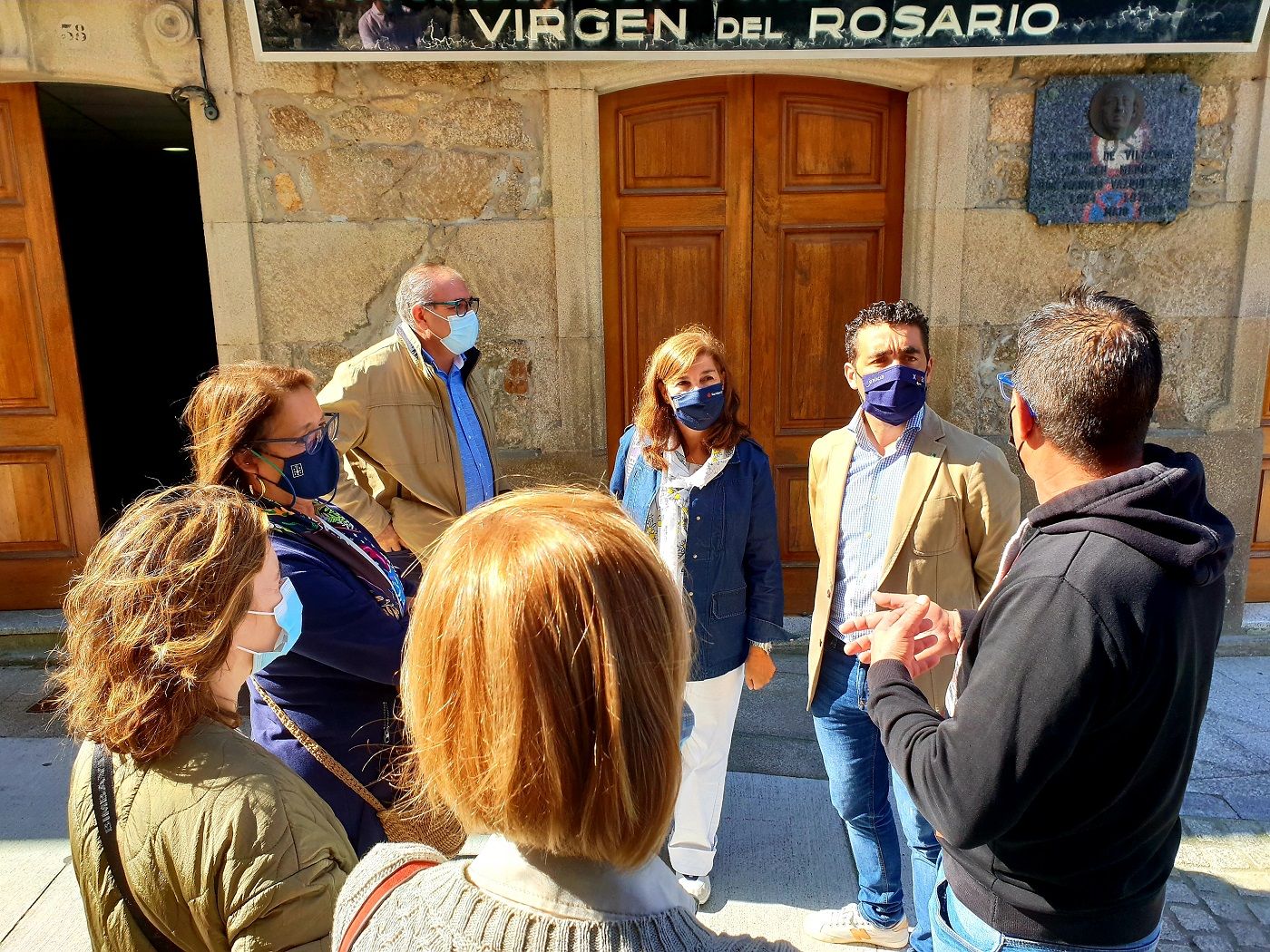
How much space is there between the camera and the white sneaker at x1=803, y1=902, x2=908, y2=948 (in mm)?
2408

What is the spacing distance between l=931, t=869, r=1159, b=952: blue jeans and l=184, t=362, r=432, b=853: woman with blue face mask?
107 cm

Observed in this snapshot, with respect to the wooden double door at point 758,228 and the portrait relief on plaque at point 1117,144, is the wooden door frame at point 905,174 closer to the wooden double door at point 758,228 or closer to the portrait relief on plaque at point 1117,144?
the wooden double door at point 758,228

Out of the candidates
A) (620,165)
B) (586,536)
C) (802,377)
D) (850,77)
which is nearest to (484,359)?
(620,165)

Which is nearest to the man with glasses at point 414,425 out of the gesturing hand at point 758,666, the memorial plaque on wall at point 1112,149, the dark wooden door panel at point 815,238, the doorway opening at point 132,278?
the gesturing hand at point 758,666

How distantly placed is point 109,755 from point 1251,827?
3.51 m

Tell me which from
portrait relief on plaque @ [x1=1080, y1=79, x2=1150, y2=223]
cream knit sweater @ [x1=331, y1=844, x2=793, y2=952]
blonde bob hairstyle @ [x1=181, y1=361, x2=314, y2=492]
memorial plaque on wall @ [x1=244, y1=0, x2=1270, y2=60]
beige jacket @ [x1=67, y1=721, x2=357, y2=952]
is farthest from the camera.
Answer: portrait relief on plaque @ [x1=1080, y1=79, x2=1150, y2=223]

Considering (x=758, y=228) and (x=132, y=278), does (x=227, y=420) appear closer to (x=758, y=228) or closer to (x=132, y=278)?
(x=758, y=228)

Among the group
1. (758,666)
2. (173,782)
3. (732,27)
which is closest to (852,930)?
(758,666)

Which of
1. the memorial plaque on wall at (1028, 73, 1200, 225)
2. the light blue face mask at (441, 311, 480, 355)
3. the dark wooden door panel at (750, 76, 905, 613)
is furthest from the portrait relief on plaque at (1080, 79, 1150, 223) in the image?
the light blue face mask at (441, 311, 480, 355)

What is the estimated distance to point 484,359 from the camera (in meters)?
4.22

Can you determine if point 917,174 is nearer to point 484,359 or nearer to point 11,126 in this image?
A: point 484,359

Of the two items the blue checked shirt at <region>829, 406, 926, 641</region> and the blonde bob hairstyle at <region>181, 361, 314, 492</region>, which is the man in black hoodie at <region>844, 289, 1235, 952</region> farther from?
the blonde bob hairstyle at <region>181, 361, 314, 492</region>

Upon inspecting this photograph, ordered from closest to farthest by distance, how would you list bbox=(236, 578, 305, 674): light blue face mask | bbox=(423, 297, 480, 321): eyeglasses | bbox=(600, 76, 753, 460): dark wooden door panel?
1. bbox=(236, 578, 305, 674): light blue face mask
2. bbox=(423, 297, 480, 321): eyeglasses
3. bbox=(600, 76, 753, 460): dark wooden door panel

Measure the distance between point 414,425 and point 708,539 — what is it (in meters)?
1.23
